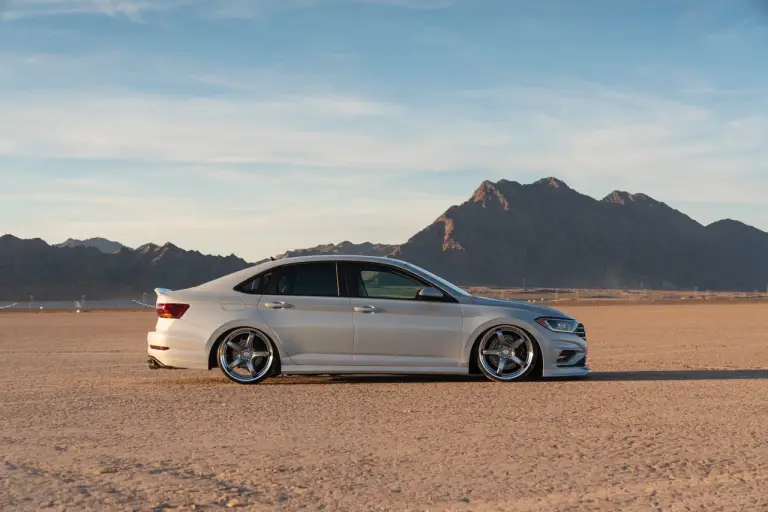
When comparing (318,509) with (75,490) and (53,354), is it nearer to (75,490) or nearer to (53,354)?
(75,490)

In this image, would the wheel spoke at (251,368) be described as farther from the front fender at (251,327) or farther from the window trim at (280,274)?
the window trim at (280,274)

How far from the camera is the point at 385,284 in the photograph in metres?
11.2

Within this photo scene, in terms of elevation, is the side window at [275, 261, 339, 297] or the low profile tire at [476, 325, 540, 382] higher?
the side window at [275, 261, 339, 297]

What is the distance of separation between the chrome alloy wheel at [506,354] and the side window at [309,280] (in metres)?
1.85

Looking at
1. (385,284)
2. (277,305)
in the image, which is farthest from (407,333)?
(277,305)

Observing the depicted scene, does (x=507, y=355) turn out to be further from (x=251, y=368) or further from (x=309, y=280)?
(x=251, y=368)

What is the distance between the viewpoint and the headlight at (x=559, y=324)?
11.1 meters

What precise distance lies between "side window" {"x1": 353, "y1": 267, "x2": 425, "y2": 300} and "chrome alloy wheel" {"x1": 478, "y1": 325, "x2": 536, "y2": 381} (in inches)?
39.3

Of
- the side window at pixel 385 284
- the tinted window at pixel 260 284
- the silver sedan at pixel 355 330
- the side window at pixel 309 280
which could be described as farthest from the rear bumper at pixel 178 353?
the side window at pixel 385 284

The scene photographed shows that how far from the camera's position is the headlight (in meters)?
11.1

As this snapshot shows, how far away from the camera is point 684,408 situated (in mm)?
8898

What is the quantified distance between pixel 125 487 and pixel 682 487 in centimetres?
328

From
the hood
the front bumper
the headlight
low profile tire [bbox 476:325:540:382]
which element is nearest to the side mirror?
the hood

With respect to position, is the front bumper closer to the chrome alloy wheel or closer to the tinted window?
the chrome alloy wheel
